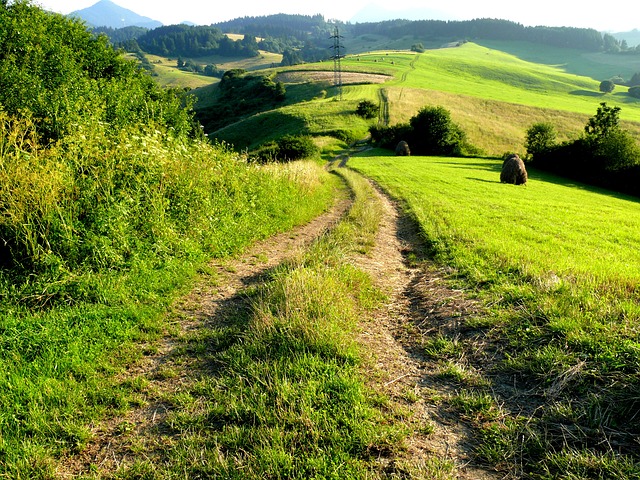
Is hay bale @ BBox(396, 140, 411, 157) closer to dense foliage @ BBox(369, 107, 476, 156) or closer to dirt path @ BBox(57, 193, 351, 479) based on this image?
dense foliage @ BBox(369, 107, 476, 156)

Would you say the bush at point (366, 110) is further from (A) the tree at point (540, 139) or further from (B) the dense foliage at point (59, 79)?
(B) the dense foliage at point (59, 79)

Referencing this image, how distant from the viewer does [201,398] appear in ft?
14.9

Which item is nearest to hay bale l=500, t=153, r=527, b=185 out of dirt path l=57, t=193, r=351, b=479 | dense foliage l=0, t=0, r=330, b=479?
dense foliage l=0, t=0, r=330, b=479

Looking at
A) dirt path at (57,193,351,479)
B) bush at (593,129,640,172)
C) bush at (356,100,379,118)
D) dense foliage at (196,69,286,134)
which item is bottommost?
dirt path at (57,193,351,479)

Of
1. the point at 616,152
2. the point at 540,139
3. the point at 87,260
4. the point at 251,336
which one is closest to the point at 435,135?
the point at 540,139

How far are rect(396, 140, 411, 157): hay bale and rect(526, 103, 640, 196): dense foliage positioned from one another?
673 inches

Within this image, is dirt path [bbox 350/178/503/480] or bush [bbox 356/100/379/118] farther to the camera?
bush [bbox 356/100/379/118]

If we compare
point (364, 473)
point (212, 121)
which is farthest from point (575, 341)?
point (212, 121)

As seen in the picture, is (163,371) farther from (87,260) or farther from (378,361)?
(87,260)

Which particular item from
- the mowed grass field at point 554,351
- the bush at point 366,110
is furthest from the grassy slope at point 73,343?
the bush at point 366,110

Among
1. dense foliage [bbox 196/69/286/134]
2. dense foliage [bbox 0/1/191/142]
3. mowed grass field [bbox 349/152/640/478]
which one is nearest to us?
mowed grass field [bbox 349/152/640/478]

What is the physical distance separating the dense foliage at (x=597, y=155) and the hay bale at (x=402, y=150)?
1710 cm

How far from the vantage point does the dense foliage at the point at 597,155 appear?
41.4 meters

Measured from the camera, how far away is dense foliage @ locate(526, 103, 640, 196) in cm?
4138
